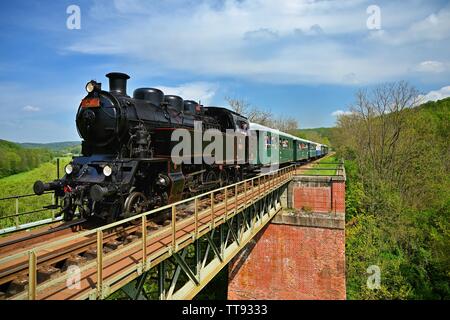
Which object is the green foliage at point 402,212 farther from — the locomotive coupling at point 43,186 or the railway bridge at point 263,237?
the locomotive coupling at point 43,186

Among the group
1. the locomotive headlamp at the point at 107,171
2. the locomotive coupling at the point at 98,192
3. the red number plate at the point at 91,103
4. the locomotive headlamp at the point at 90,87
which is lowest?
the locomotive coupling at the point at 98,192

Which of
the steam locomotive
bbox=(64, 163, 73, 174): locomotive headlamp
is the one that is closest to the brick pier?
the steam locomotive

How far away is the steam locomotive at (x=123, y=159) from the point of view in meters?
6.14

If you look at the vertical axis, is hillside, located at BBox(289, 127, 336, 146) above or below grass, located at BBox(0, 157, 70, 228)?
above

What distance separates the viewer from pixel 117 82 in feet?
25.9

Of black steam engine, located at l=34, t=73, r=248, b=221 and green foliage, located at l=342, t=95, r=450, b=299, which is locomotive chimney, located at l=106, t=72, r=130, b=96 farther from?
green foliage, located at l=342, t=95, r=450, b=299

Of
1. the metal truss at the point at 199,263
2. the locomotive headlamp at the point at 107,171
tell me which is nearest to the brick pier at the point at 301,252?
the metal truss at the point at 199,263

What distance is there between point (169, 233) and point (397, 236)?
2094 cm

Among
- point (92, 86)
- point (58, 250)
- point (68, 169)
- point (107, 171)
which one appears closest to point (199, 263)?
point (107, 171)

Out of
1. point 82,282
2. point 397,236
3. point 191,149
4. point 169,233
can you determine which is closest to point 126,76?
point 191,149

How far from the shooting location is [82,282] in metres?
3.84

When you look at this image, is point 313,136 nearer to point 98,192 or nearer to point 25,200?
point 25,200

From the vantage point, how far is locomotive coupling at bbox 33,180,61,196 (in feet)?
20.9

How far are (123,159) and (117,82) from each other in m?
2.58
